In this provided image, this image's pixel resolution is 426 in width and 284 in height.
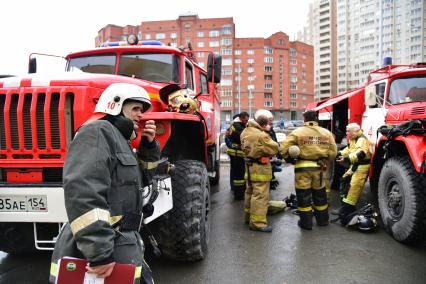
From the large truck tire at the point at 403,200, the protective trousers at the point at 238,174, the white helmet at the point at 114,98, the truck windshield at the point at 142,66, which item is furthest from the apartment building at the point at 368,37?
the white helmet at the point at 114,98

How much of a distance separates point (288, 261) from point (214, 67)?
2928 mm

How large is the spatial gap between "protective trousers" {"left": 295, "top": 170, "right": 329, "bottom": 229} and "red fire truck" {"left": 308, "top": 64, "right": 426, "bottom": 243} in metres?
0.77

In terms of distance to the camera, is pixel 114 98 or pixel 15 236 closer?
pixel 114 98

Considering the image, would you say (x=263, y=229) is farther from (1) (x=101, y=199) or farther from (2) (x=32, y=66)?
(2) (x=32, y=66)

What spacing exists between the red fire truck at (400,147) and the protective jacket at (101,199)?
3166 millimetres

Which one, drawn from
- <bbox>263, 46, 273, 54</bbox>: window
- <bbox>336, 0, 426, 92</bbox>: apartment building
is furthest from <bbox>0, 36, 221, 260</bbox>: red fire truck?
<bbox>263, 46, 273, 54</bbox>: window

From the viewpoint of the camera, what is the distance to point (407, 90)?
19.2 feet

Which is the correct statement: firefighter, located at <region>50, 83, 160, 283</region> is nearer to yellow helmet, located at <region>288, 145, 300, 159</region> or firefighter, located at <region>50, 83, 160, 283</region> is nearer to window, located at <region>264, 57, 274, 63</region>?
yellow helmet, located at <region>288, 145, 300, 159</region>

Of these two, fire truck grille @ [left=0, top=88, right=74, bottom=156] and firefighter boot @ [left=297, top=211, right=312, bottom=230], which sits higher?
fire truck grille @ [left=0, top=88, right=74, bottom=156]

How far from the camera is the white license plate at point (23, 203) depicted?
9.08 ft

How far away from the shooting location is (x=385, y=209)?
4895mm

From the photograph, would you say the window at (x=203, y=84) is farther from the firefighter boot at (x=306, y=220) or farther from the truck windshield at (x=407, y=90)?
the truck windshield at (x=407, y=90)

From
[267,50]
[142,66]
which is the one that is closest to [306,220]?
[142,66]

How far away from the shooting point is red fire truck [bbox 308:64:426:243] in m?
4.18
